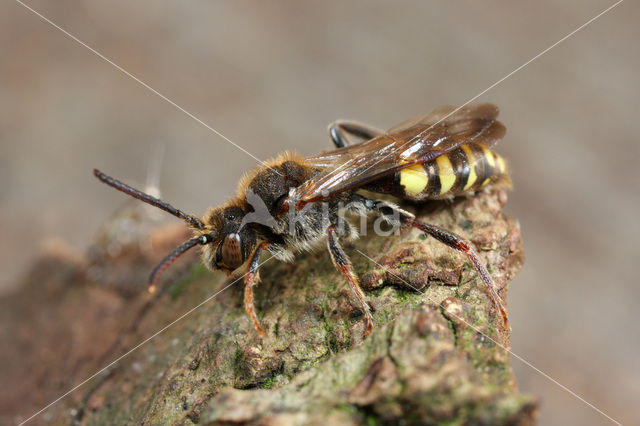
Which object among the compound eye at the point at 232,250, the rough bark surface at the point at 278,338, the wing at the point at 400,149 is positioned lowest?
the rough bark surface at the point at 278,338

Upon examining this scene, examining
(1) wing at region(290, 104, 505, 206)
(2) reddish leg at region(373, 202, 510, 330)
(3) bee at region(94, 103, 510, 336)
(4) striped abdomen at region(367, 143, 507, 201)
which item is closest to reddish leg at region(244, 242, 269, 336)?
(3) bee at region(94, 103, 510, 336)

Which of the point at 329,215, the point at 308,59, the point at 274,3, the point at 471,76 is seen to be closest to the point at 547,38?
the point at 471,76

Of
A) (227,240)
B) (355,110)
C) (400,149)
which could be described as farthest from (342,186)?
(355,110)

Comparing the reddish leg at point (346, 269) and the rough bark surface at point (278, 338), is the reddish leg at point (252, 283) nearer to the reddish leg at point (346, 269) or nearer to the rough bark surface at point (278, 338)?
the rough bark surface at point (278, 338)

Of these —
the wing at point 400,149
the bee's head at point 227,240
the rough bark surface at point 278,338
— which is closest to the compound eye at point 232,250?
the bee's head at point 227,240

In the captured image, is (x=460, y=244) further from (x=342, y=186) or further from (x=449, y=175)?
(x=342, y=186)

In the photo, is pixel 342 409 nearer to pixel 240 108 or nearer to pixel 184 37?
pixel 240 108

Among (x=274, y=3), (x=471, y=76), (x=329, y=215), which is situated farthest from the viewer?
(x=274, y=3)
